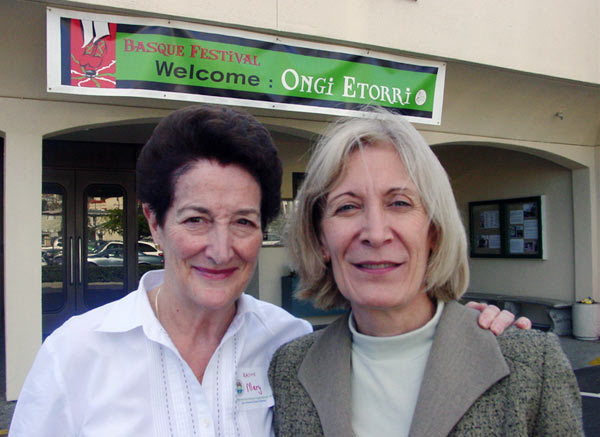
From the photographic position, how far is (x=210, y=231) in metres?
1.67

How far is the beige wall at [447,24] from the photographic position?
5.16 m

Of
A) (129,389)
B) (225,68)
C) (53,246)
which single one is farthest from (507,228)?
(129,389)

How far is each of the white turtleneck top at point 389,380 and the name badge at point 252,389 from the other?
33cm

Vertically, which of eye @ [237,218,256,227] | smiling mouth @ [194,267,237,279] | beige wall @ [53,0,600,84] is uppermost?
beige wall @ [53,0,600,84]

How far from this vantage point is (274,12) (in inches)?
210

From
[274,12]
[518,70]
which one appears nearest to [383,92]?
[274,12]

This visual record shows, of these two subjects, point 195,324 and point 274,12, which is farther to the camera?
point 274,12

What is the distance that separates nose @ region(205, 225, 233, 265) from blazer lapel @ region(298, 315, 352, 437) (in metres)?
0.45

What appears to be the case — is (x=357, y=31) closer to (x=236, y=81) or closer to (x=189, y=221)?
(x=236, y=81)

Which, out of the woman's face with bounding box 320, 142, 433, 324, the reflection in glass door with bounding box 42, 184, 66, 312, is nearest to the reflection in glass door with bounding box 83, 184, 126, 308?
the reflection in glass door with bounding box 42, 184, 66, 312

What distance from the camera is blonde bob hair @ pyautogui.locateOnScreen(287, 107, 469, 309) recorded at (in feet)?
5.14

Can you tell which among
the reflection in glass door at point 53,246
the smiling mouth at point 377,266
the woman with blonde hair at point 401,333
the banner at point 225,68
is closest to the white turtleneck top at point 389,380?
the woman with blonde hair at point 401,333

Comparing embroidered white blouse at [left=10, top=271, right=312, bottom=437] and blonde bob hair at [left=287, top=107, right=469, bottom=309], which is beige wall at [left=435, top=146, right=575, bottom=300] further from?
embroidered white blouse at [left=10, top=271, right=312, bottom=437]

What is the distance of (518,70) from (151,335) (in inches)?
259
